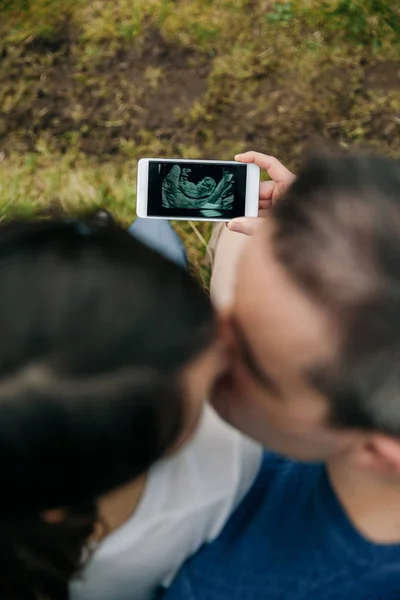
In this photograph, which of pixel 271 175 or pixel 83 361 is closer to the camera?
pixel 83 361

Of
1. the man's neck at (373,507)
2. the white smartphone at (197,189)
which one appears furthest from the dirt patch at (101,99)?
the man's neck at (373,507)

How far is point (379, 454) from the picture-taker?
32.2 inches

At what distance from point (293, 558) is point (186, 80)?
1.37 m

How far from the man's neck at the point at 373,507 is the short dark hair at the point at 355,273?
0.21 meters

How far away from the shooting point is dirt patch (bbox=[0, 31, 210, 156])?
186cm

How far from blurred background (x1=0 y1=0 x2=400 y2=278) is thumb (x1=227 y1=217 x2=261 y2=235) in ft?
1.81

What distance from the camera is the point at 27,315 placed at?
72cm

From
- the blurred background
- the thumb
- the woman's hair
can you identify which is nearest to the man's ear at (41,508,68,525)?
the woman's hair

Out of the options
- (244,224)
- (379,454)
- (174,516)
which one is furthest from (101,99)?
(379,454)

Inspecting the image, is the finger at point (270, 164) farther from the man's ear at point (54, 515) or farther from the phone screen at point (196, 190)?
the man's ear at point (54, 515)

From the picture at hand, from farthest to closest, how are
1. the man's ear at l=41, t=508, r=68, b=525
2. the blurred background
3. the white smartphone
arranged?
the blurred background
the white smartphone
the man's ear at l=41, t=508, r=68, b=525

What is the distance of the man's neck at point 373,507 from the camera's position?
0.95m

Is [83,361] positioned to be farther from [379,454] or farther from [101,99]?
[101,99]

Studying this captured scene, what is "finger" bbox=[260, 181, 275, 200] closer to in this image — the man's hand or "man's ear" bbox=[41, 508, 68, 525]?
the man's hand
